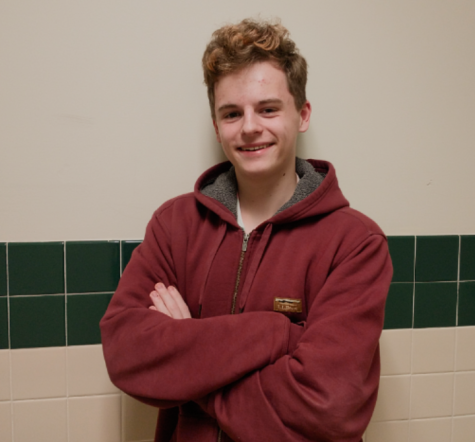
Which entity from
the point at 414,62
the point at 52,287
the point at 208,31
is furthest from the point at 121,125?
the point at 414,62

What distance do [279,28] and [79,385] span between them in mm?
1219

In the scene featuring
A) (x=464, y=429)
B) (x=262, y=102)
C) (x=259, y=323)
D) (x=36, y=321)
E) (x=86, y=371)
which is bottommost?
(x=464, y=429)

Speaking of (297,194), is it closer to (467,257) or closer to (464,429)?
(467,257)

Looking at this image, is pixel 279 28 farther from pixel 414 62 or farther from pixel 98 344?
pixel 98 344

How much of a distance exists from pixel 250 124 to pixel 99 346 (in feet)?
2.77

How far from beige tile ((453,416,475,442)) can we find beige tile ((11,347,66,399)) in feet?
4.50

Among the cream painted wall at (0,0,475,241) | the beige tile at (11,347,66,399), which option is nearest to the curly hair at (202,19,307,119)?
the cream painted wall at (0,0,475,241)

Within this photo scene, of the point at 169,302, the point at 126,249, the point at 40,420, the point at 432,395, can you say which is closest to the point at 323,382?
the point at 169,302

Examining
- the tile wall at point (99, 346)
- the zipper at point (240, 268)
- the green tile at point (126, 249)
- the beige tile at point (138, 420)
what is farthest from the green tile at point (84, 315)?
the zipper at point (240, 268)

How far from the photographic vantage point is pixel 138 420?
4.21 ft

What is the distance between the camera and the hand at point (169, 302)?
97 cm

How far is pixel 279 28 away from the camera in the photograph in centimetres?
103

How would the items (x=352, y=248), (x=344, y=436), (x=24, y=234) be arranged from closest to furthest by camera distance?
1. (x=344, y=436)
2. (x=352, y=248)
3. (x=24, y=234)

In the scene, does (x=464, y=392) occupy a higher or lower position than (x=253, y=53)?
lower
